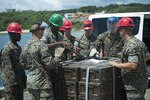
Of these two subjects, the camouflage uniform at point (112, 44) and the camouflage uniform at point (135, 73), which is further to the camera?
the camouflage uniform at point (112, 44)

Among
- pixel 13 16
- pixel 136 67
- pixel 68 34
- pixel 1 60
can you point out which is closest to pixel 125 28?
pixel 136 67

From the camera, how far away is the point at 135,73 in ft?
17.0

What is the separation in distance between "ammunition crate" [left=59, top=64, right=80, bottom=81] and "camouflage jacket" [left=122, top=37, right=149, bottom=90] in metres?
0.71

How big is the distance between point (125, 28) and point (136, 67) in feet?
1.96

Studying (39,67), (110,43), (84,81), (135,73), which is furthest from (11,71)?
(135,73)

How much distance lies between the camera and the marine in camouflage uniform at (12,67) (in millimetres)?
6180

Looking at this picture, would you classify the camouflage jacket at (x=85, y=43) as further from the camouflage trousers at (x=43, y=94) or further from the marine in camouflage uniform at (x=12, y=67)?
the camouflage trousers at (x=43, y=94)

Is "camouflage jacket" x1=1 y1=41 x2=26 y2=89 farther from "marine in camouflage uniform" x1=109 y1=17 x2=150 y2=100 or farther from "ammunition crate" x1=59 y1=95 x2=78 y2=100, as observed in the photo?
"marine in camouflage uniform" x1=109 y1=17 x2=150 y2=100

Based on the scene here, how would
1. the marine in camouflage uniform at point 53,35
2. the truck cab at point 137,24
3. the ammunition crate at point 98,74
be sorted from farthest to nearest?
the truck cab at point 137,24 < the marine in camouflage uniform at point 53,35 < the ammunition crate at point 98,74

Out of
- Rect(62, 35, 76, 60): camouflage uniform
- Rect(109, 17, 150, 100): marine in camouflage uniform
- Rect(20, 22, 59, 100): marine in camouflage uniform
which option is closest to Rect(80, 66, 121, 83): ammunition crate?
Rect(109, 17, 150, 100): marine in camouflage uniform

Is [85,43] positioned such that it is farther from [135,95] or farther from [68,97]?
[135,95]

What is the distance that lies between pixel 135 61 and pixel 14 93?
94.0 inches

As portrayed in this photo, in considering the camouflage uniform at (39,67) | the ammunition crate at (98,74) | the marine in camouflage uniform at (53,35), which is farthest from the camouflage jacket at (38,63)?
the marine in camouflage uniform at (53,35)

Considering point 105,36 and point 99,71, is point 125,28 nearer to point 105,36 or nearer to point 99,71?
point 99,71
